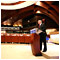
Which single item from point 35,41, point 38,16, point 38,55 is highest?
point 38,16

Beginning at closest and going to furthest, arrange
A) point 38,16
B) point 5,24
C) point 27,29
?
point 38,16 < point 5,24 < point 27,29

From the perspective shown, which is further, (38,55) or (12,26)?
(12,26)

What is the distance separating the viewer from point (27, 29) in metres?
22.0

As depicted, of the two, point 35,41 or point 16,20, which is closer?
point 35,41

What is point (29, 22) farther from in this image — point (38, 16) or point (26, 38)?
point (26, 38)

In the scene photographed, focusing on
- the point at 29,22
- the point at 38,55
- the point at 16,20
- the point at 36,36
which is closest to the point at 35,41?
the point at 36,36

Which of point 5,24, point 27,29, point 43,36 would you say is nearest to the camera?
point 43,36

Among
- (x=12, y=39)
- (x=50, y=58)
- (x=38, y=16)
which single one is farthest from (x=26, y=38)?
(x=38, y=16)

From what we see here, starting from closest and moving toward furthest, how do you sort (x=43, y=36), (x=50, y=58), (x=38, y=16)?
(x=50, y=58), (x=43, y=36), (x=38, y=16)

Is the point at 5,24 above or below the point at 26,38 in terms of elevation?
above

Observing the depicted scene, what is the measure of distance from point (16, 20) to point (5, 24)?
230 centimetres

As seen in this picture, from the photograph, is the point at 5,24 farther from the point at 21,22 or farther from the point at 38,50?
the point at 38,50

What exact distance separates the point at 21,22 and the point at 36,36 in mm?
19285

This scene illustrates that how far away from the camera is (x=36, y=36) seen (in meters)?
4.07
